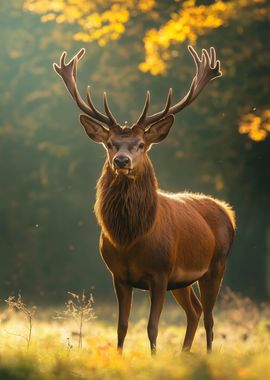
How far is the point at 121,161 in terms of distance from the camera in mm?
7391

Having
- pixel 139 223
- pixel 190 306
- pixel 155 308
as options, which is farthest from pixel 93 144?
pixel 155 308

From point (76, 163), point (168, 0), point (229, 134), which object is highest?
point (168, 0)

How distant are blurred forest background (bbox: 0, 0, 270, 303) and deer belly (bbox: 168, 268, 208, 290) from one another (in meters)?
8.37

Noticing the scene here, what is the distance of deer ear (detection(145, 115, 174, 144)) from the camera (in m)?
7.98

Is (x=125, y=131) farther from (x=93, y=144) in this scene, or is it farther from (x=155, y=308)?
(x=93, y=144)

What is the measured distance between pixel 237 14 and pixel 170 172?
16.0ft

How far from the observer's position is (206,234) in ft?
28.7

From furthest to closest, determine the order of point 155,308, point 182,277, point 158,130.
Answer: point 182,277 → point 158,130 → point 155,308

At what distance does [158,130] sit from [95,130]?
1.78 ft

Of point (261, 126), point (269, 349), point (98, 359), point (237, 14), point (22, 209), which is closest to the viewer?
point (98, 359)

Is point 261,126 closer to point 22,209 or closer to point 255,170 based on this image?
point 255,170

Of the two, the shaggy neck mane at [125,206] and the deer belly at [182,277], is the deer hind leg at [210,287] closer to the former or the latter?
the deer belly at [182,277]

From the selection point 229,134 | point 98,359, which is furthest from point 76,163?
point 98,359

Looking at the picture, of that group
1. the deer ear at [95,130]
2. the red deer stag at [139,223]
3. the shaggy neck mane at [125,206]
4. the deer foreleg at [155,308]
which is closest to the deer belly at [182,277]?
the red deer stag at [139,223]
